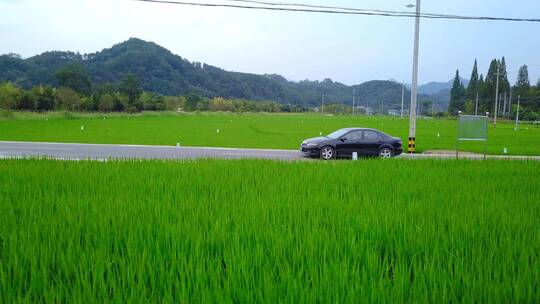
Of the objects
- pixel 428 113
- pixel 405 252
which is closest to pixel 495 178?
pixel 405 252

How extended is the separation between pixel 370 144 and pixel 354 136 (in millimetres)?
780

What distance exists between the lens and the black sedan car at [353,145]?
17.7 meters

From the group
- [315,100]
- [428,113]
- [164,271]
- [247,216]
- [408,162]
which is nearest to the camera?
[164,271]

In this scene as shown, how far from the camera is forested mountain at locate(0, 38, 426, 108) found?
9875cm

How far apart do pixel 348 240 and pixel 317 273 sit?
991mm

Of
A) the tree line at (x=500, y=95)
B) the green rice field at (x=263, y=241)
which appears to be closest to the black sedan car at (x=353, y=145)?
the green rice field at (x=263, y=241)

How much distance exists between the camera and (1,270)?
2869 millimetres

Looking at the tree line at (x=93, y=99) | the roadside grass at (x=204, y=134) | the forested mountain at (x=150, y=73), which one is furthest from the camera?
the forested mountain at (x=150, y=73)

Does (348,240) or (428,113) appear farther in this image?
(428,113)

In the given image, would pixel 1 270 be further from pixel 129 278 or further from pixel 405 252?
pixel 405 252

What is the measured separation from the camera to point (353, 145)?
58.4ft

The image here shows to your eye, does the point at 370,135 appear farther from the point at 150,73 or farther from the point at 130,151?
the point at 150,73

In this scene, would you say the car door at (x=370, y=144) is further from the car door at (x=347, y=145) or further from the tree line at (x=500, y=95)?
the tree line at (x=500, y=95)

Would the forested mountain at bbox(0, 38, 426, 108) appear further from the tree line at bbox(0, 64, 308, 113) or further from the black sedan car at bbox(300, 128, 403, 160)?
the black sedan car at bbox(300, 128, 403, 160)
